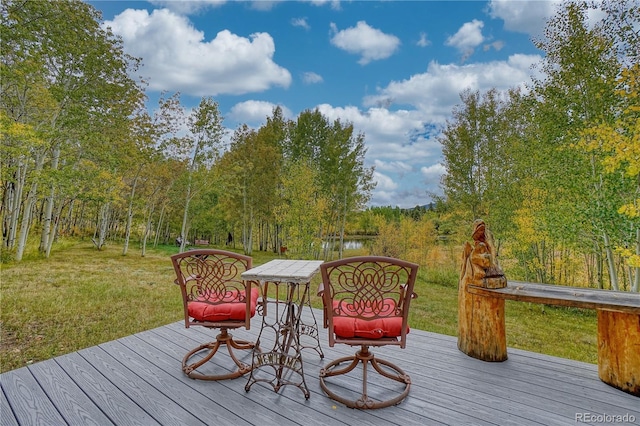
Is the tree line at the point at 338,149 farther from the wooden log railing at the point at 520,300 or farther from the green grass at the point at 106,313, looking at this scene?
the wooden log railing at the point at 520,300

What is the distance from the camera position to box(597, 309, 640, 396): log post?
6.27 feet

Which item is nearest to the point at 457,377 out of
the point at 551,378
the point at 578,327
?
the point at 551,378

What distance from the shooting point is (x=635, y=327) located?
1.91m

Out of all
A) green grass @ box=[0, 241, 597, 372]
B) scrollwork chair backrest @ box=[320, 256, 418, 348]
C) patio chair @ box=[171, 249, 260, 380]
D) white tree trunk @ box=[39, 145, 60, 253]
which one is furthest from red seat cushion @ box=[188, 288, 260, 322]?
white tree trunk @ box=[39, 145, 60, 253]

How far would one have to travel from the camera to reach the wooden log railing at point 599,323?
191cm

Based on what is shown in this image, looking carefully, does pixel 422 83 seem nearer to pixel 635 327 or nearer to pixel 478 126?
pixel 478 126

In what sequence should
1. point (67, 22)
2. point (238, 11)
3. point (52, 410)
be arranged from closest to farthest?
point (52, 410), point (238, 11), point (67, 22)

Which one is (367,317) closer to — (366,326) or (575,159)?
(366,326)

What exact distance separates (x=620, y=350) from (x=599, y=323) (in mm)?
190

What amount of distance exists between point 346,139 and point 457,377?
1208 cm

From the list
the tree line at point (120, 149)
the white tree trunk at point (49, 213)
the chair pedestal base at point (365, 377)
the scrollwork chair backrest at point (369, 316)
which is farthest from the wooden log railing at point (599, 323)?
the white tree trunk at point (49, 213)

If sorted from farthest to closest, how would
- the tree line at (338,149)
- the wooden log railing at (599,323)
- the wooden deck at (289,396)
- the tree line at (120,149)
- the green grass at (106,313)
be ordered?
the tree line at (120,149) < the tree line at (338,149) < the green grass at (106,313) < the wooden log railing at (599,323) < the wooden deck at (289,396)

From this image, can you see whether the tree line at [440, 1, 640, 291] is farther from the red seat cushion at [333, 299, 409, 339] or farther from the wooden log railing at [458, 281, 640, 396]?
the red seat cushion at [333, 299, 409, 339]

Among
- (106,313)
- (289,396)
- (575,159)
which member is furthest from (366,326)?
(575,159)
